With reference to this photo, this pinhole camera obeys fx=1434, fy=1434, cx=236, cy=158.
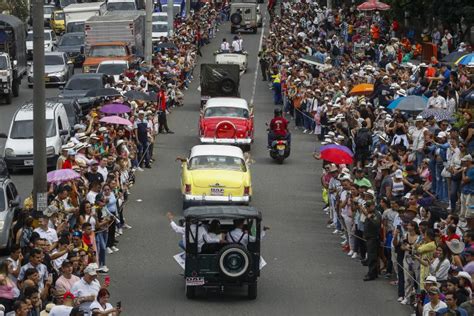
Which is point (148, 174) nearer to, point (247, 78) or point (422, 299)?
point (422, 299)

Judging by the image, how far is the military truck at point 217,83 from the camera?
1875 inches

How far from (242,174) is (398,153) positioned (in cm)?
333

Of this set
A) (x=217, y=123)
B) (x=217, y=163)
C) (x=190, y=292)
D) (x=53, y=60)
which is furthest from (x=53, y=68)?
(x=190, y=292)

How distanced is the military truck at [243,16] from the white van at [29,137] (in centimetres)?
4393

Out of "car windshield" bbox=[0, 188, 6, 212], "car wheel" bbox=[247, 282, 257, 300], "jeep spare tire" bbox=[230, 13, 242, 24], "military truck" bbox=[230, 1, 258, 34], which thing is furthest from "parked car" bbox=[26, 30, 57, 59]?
"car wheel" bbox=[247, 282, 257, 300]

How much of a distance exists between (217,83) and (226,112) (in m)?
8.38

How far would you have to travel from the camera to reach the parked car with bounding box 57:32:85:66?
2406 inches

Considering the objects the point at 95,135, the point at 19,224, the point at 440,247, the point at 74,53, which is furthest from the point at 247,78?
the point at 440,247

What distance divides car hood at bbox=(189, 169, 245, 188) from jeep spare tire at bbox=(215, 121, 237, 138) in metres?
7.77

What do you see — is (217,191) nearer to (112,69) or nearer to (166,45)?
(112,69)

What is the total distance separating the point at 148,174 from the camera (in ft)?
117

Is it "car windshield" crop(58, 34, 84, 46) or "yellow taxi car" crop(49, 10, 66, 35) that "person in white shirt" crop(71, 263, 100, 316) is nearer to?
"car windshield" crop(58, 34, 84, 46)

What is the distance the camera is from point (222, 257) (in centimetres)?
2244

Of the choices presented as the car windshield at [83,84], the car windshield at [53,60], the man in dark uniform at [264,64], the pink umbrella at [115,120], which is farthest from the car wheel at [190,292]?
the man in dark uniform at [264,64]
